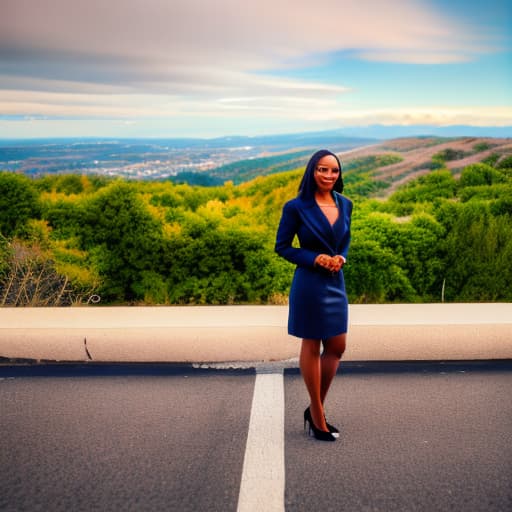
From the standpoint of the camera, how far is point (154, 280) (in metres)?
6.62

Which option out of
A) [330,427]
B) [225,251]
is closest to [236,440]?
[330,427]

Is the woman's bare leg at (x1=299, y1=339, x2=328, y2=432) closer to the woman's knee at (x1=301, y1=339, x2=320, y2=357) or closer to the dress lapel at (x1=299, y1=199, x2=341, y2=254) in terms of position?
the woman's knee at (x1=301, y1=339, x2=320, y2=357)

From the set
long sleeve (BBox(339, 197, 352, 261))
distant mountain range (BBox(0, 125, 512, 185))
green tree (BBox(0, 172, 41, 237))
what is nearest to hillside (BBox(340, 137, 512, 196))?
distant mountain range (BBox(0, 125, 512, 185))

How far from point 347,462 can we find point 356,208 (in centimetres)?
490


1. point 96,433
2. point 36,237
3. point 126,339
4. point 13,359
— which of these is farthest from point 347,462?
point 36,237

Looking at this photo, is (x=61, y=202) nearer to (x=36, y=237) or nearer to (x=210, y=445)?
(x=36, y=237)

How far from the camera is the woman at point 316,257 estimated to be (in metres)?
3.22

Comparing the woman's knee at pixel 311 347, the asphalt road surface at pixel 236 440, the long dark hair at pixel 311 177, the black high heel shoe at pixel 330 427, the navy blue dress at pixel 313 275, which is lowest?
the asphalt road surface at pixel 236 440

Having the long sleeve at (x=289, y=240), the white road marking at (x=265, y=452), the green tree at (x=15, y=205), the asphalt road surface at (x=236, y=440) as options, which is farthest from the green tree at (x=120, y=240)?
the long sleeve at (x=289, y=240)

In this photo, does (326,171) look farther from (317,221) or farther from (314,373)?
(314,373)

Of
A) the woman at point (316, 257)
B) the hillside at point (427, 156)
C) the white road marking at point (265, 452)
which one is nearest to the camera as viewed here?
the white road marking at point (265, 452)

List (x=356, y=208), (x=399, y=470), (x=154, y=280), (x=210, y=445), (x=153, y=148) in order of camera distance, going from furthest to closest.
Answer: (x=153, y=148)
(x=356, y=208)
(x=154, y=280)
(x=210, y=445)
(x=399, y=470)

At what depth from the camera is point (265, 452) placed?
129 inches

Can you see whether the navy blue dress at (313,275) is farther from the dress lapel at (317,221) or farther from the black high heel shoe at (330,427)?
the black high heel shoe at (330,427)
